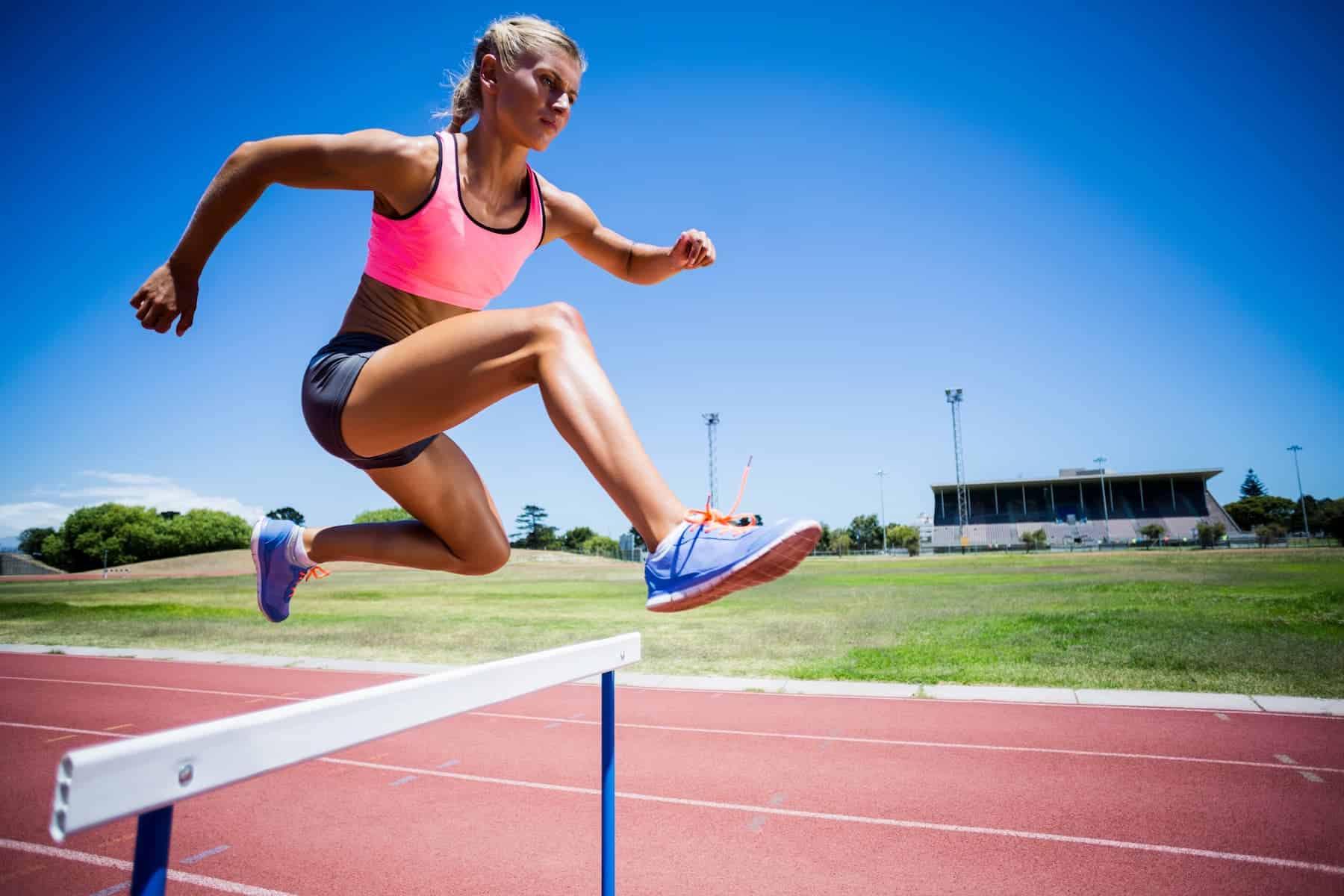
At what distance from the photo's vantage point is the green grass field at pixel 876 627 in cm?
891

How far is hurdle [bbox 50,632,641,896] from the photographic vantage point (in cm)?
75

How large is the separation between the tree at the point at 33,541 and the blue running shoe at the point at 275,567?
273ft

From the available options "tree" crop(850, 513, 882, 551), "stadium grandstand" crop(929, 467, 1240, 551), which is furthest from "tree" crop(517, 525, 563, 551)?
"stadium grandstand" crop(929, 467, 1240, 551)

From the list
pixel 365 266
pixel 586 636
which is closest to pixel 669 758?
pixel 365 266

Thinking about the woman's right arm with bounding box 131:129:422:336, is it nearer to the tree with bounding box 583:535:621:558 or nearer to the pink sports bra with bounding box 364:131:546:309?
the pink sports bra with bounding box 364:131:546:309

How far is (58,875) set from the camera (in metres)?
3.76

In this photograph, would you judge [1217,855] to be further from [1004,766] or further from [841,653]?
[841,653]

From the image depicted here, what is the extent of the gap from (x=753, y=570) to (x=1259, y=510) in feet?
390

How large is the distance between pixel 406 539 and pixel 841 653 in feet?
29.0

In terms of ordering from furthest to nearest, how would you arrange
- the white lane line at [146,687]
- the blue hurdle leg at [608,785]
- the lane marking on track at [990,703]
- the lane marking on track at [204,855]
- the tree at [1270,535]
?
the tree at [1270,535] → the white lane line at [146,687] → the lane marking on track at [990,703] → the lane marking on track at [204,855] → the blue hurdle leg at [608,785]

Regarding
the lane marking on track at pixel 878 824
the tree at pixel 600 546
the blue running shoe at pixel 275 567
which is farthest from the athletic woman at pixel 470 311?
the tree at pixel 600 546

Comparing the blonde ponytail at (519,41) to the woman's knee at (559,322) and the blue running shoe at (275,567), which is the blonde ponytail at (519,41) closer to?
the woman's knee at (559,322)

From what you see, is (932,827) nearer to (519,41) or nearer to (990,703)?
(990,703)

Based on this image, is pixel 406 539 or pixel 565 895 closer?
pixel 406 539
